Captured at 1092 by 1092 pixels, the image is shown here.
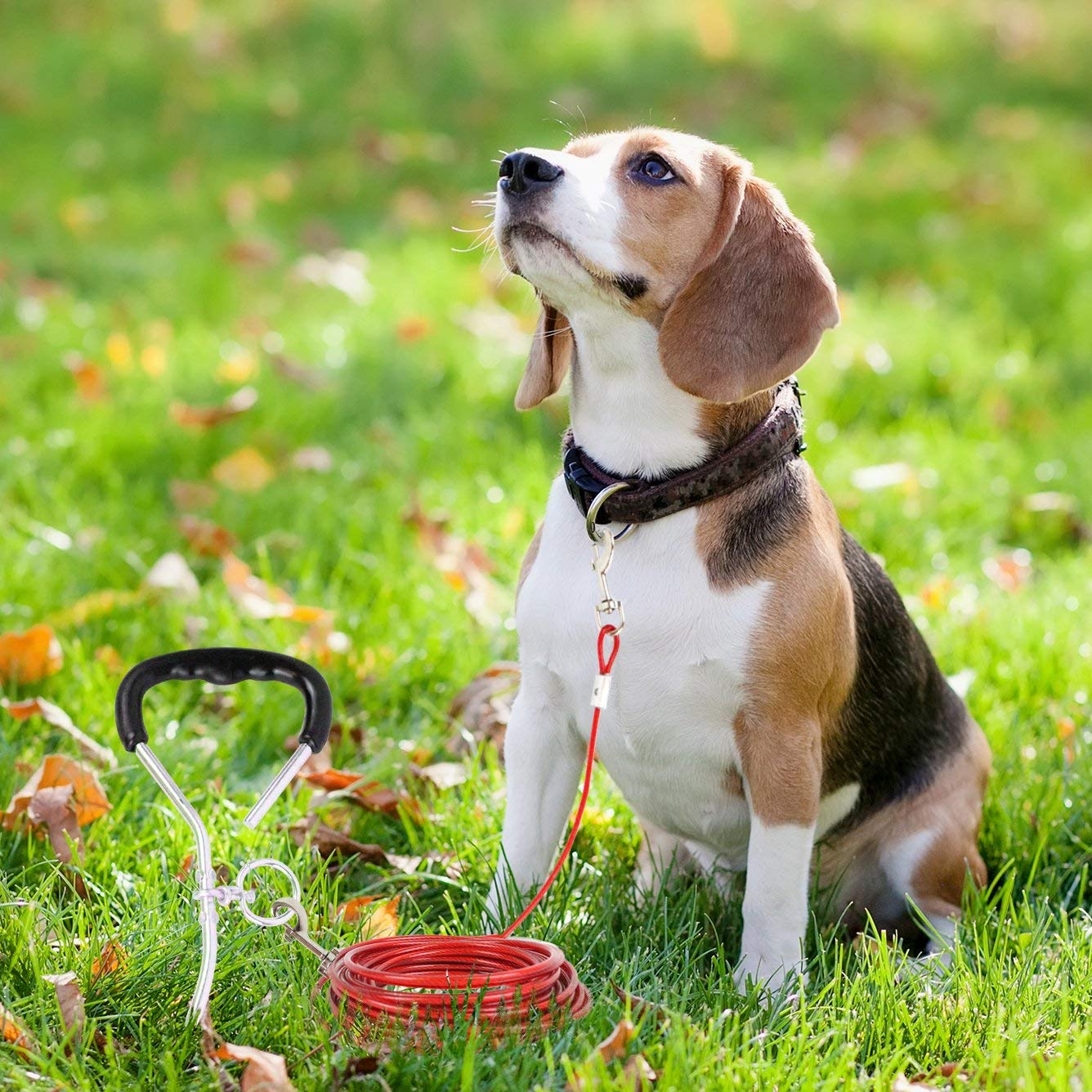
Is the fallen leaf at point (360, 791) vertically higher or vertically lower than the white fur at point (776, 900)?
lower

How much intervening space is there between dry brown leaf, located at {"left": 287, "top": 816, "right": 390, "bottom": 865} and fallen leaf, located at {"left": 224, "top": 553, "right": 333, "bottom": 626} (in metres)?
0.90

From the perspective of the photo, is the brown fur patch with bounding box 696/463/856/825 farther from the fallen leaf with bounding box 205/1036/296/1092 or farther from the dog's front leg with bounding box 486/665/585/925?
the fallen leaf with bounding box 205/1036/296/1092

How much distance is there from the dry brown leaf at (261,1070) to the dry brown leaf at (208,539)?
2520mm

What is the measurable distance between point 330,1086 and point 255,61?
35.0 ft

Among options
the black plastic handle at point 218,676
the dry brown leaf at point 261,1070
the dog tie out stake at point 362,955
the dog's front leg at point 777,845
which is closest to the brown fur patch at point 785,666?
the dog's front leg at point 777,845

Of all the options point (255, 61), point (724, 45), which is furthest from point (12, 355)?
point (724, 45)

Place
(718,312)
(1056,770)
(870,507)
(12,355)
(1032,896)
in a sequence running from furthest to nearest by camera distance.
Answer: (12,355) → (870,507) → (1056,770) → (1032,896) → (718,312)

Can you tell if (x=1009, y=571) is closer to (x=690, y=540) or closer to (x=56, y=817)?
(x=690, y=540)

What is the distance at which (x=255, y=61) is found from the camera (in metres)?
11.6

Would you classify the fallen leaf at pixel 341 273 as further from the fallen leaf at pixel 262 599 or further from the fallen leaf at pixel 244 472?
the fallen leaf at pixel 262 599

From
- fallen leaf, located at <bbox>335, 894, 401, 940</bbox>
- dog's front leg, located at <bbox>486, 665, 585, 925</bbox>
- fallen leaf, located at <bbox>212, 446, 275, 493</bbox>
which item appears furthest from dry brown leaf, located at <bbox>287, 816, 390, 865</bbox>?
fallen leaf, located at <bbox>212, 446, 275, 493</bbox>

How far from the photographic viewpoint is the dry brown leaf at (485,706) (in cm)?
370

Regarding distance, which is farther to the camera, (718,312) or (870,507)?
(870,507)

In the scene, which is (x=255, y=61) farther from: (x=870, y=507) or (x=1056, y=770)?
(x=1056, y=770)
